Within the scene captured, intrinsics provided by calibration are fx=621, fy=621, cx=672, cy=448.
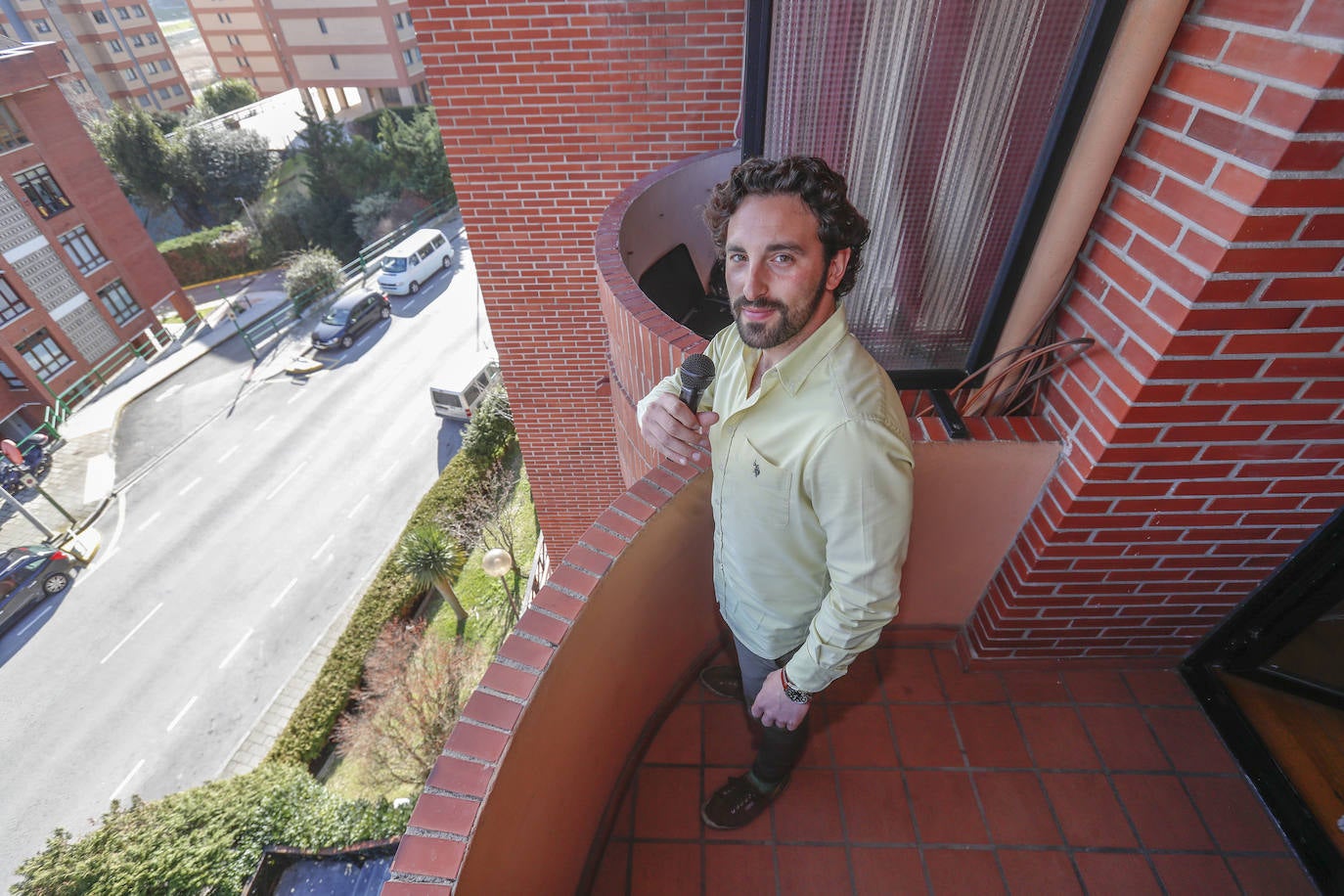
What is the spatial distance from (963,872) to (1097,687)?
96 centimetres

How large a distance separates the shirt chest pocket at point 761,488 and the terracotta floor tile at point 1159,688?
1.91 m

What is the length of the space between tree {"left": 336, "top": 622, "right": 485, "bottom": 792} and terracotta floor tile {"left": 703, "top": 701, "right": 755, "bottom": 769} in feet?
25.2

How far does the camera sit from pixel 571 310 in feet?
19.0

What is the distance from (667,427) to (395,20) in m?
37.6

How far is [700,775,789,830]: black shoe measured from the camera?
2.11 m

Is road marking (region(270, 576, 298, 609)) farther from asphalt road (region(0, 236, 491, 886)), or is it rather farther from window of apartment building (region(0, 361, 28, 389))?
window of apartment building (region(0, 361, 28, 389))

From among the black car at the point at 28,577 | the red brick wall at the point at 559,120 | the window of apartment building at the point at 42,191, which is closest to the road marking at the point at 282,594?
the black car at the point at 28,577

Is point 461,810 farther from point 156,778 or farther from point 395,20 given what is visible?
point 395,20

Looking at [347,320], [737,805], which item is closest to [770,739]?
[737,805]

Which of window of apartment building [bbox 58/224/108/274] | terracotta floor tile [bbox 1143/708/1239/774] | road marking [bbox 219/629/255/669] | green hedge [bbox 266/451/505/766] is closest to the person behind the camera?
terracotta floor tile [bbox 1143/708/1239/774]

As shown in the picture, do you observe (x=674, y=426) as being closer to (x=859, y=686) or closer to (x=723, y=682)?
(x=723, y=682)

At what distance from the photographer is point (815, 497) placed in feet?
4.73

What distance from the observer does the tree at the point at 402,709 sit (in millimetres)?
9492

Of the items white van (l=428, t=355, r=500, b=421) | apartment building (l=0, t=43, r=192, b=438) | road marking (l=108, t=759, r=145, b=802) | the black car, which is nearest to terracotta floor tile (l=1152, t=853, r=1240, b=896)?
road marking (l=108, t=759, r=145, b=802)
